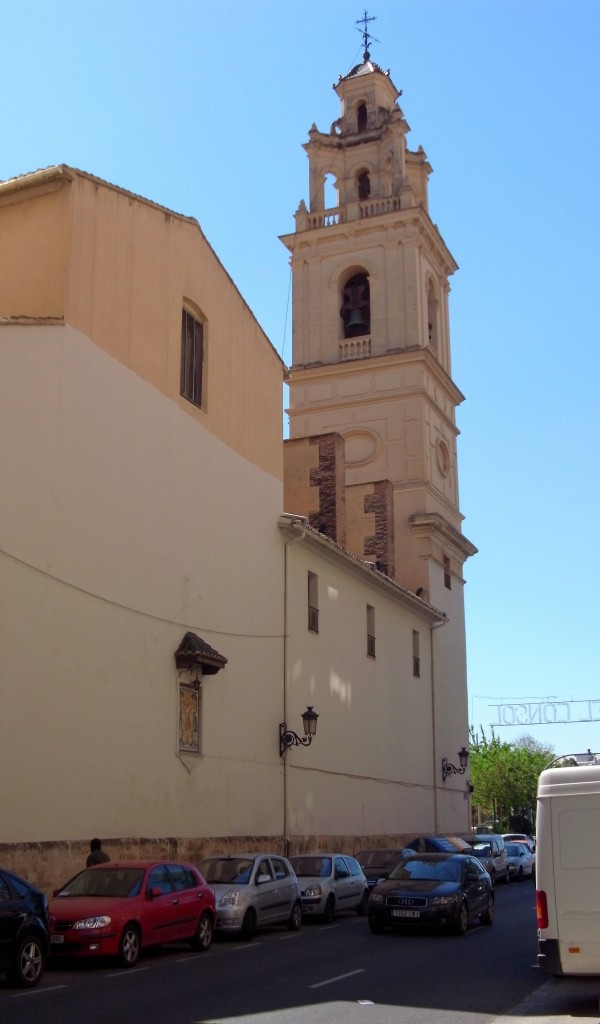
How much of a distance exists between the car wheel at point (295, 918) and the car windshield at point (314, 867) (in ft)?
6.23

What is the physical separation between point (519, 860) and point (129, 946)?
25.6 meters

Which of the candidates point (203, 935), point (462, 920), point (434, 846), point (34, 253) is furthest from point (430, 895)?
point (34, 253)

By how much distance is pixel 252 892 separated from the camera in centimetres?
1655

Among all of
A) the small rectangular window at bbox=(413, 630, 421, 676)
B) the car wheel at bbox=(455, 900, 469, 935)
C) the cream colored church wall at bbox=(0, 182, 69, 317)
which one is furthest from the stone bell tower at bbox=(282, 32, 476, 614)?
the car wheel at bbox=(455, 900, 469, 935)

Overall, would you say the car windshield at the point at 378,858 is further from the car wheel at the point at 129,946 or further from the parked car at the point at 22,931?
the parked car at the point at 22,931

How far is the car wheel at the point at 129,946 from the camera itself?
13.0m

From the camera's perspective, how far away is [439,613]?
38.0m

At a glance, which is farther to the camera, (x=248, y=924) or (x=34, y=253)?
(x=34, y=253)

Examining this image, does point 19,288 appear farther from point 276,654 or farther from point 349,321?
point 349,321

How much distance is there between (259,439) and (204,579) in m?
5.03

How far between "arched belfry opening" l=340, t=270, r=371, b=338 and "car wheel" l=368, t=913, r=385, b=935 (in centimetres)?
2906

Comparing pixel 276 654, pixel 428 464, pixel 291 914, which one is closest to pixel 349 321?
pixel 428 464

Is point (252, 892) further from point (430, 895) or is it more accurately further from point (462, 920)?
point (462, 920)

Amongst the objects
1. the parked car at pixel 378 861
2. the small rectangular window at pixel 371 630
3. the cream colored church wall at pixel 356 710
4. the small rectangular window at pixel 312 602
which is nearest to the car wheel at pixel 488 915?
the parked car at pixel 378 861
